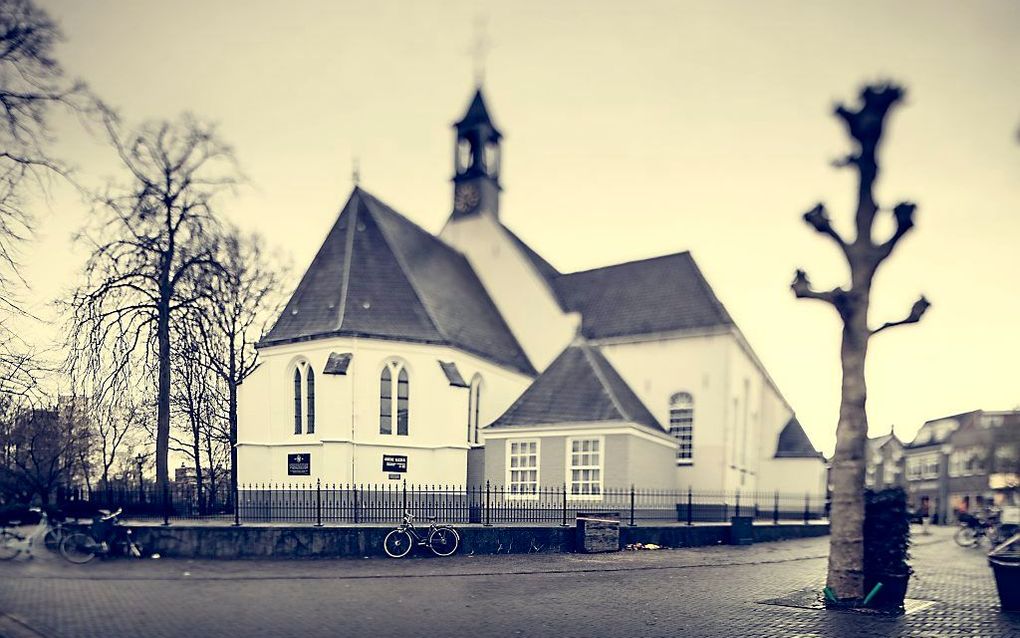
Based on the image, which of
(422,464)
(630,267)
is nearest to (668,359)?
(630,267)

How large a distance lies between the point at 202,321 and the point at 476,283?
46.2 feet

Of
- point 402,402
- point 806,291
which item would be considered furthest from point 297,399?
point 806,291

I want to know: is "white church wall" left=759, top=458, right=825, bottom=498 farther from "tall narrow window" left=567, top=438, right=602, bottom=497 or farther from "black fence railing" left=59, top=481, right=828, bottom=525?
"tall narrow window" left=567, top=438, right=602, bottom=497

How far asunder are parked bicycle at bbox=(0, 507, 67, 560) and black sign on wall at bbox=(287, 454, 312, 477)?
1014 centimetres

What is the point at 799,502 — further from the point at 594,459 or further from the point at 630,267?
the point at 594,459

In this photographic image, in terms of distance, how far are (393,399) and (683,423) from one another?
13.3 metres

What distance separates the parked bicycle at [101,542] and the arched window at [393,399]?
1109 cm

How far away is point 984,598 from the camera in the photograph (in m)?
12.7

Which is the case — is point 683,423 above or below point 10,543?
above

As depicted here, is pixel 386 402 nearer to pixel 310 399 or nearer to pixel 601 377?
pixel 310 399

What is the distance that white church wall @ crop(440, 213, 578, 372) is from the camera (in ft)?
109

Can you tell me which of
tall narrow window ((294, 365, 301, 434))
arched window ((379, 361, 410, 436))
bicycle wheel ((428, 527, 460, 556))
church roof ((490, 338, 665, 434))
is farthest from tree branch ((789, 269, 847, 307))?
tall narrow window ((294, 365, 301, 434))

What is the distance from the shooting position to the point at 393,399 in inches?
1038

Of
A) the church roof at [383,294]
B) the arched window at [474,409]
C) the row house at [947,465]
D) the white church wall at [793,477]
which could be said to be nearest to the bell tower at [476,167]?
the church roof at [383,294]
